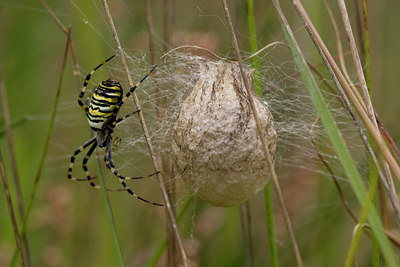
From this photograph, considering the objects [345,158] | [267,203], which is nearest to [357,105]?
[345,158]

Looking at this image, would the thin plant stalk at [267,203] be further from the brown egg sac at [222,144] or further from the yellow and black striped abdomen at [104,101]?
the yellow and black striped abdomen at [104,101]

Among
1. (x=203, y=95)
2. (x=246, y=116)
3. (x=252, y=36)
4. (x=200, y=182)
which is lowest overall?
(x=200, y=182)

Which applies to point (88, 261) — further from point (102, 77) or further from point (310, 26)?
point (310, 26)

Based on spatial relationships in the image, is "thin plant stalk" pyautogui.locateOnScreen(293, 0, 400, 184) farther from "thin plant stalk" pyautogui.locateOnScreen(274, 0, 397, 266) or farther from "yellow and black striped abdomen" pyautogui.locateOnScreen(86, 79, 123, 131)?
"yellow and black striped abdomen" pyautogui.locateOnScreen(86, 79, 123, 131)

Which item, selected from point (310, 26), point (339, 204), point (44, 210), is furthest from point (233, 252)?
point (310, 26)

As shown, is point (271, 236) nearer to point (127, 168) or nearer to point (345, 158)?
point (345, 158)

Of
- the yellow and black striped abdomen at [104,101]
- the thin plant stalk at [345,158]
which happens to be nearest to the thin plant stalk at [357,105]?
the thin plant stalk at [345,158]

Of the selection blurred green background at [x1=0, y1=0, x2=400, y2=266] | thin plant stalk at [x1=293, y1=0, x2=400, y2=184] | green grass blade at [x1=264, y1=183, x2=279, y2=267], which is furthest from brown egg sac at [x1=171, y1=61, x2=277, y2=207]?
blurred green background at [x1=0, y1=0, x2=400, y2=266]

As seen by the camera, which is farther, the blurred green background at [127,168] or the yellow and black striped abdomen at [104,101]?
the blurred green background at [127,168]
